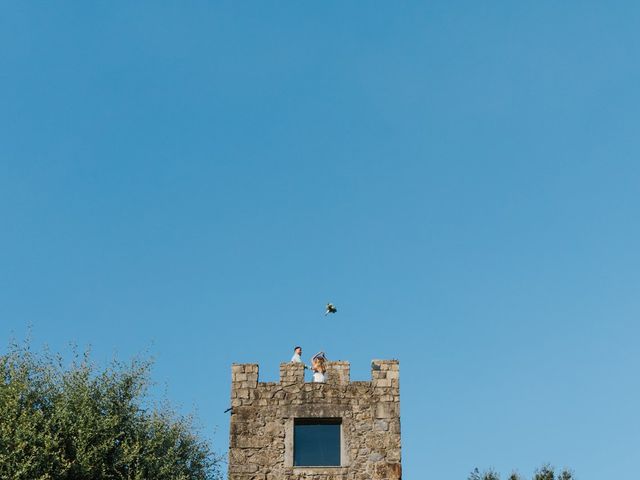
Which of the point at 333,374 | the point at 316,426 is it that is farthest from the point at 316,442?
the point at 333,374

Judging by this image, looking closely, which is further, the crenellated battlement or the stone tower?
the crenellated battlement

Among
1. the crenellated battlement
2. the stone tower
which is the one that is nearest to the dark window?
the stone tower

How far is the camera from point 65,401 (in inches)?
991

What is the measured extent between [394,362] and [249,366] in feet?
13.6

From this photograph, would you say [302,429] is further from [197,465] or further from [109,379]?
[109,379]

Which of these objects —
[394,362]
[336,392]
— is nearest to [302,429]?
[336,392]

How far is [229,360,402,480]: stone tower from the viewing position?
77.4ft

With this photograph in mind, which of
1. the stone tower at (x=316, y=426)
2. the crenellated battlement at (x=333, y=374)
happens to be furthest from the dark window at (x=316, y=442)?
the crenellated battlement at (x=333, y=374)

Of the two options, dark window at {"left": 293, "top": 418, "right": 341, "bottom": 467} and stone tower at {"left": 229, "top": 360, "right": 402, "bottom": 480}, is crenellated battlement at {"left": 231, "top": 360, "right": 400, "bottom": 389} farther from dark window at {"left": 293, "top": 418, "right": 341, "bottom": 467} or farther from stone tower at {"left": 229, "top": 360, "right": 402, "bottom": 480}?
dark window at {"left": 293, "top": 418, "right": 341, "bottom": 467}

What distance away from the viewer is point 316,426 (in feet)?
79.4

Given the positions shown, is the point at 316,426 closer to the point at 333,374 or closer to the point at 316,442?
the point at 316,442

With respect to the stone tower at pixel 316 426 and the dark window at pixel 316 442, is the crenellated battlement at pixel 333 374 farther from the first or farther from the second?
the dark window at pixel 316 442

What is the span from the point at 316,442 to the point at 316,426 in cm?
45

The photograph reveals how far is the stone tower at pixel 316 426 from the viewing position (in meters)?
23.6
